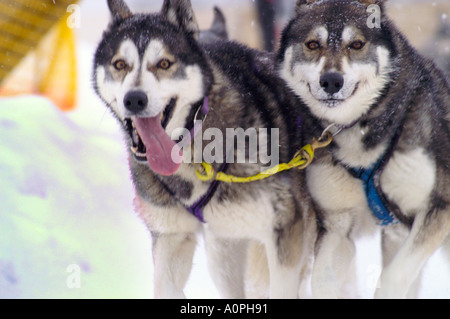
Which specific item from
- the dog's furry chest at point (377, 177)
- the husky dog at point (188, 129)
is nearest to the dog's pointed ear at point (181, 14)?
the husky dog at point (188, 129)

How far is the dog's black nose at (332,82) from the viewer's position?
1876 mm

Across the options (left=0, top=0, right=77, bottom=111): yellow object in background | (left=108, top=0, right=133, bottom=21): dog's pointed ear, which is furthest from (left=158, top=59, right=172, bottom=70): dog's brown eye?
(left=0, top=0, right=77, bottom=111): yellow object in background

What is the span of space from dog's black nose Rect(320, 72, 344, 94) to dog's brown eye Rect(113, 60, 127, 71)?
0.68 m

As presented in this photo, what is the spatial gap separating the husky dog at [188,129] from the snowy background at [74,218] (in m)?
0.34

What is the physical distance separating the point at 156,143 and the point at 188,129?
0.15m

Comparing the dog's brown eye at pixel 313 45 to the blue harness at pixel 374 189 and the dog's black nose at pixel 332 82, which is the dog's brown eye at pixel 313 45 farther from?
the blue harness at pixel 374 189

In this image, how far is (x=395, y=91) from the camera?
203cm

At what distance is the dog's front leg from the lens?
6.89 feet

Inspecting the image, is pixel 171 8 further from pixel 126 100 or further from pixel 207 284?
pixel 207 284

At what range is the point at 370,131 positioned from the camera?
202cm

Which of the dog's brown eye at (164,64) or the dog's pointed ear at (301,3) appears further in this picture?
the dog's pointed ear at (301,3)

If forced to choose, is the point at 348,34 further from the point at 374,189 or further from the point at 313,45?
the point at 374,189
